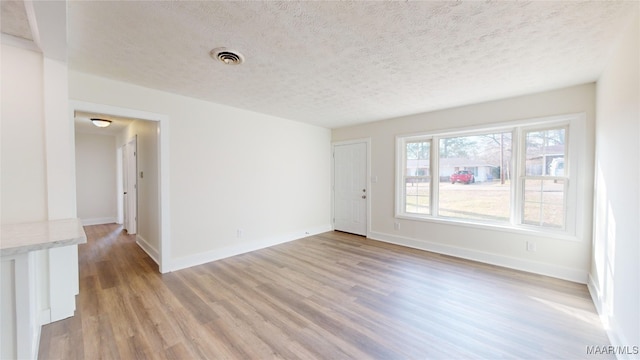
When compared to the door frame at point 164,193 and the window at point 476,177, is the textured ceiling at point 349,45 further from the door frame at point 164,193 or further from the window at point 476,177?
the window at point 476,177

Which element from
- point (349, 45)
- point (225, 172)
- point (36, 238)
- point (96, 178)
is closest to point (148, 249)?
point (225, 172)

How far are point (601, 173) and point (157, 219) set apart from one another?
520cm

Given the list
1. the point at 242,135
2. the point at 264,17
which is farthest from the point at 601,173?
the point at 242,135

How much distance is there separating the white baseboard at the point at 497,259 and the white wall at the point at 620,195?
0.53 m

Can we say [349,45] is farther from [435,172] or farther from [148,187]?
[148,187]

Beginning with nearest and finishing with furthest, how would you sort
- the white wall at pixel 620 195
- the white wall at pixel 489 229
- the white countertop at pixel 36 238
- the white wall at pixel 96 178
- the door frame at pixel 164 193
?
the white countertop at pixel 36 238 → the white wall at pixel 620 195 → the white wall at pixel 489 229 → the door frame at pixel 164 193 → the white wall at pixel 96 178

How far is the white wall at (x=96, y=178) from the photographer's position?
6.14 metres

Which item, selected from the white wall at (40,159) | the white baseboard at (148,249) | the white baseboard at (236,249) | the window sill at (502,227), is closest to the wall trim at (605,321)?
the window sill at (502,227)

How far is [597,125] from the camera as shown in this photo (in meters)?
2.71

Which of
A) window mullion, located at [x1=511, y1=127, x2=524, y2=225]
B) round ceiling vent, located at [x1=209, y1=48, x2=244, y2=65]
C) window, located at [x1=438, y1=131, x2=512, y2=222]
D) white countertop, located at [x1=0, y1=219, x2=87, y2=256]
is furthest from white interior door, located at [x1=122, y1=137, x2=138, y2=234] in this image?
window mullion, located at [x1=511, y1=127, x2=524, y2=225]

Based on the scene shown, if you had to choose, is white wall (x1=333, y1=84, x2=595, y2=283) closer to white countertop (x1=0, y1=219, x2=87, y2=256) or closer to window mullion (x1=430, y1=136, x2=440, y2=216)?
window mullion (x1=430, y1=136, x2=440, y2=216)

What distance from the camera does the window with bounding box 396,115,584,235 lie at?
313 centimetres

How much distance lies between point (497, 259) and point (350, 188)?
281cm

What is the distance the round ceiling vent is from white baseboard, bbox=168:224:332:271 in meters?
2.63
